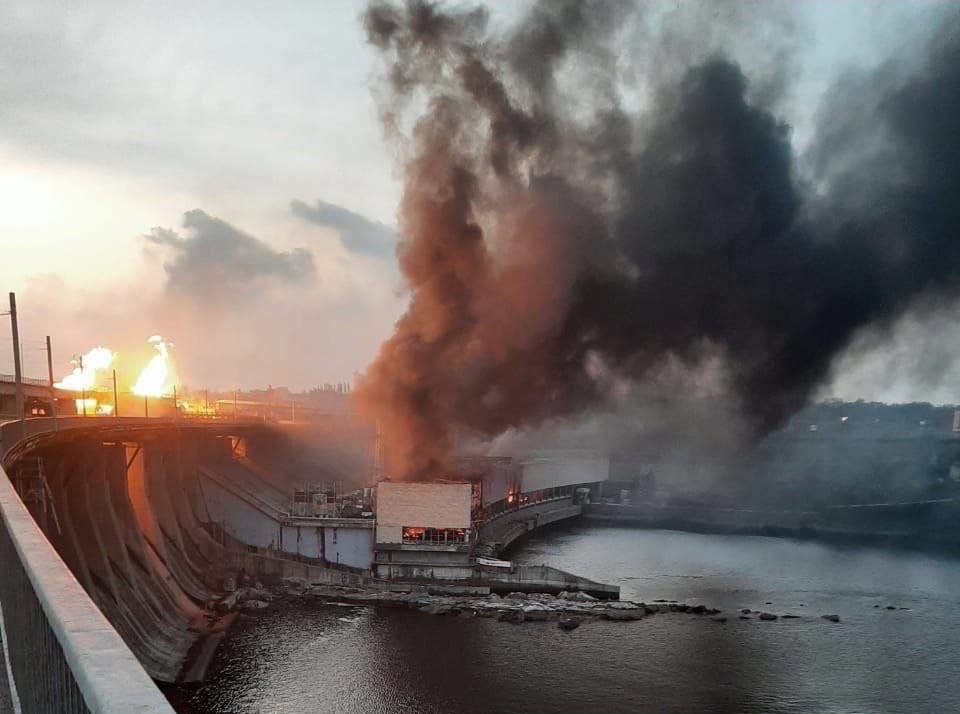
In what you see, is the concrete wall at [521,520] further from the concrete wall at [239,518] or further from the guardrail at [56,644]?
the guardrail at [56,644]

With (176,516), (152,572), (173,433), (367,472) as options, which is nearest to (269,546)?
(176,516)

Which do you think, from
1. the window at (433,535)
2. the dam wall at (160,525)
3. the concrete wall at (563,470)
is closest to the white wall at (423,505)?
the window at (433,535)

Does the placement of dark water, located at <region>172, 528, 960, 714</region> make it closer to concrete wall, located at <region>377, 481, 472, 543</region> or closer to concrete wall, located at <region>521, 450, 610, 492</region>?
concrete wall, located at <region>377, 481, 472, 543</region>

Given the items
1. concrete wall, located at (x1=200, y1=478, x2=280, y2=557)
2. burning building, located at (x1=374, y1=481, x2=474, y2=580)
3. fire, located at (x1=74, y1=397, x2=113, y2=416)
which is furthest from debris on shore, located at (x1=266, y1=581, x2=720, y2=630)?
fire, located at (x1=74, y1=397, x2=113, y2=416)

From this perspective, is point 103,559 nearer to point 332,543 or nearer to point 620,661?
point 332,543

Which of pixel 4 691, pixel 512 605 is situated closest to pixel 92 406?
pixel 512 605
